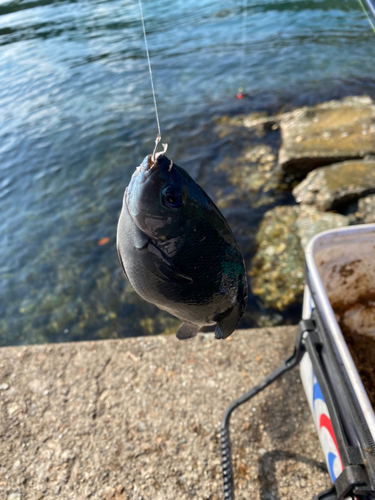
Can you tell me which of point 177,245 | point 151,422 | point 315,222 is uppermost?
point 177,245

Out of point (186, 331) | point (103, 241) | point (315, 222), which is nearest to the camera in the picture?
point (186, 331)

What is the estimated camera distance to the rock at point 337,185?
539 centimetres

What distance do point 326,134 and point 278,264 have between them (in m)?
3.78

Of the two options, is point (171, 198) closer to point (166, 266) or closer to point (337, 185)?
point (166, 266)

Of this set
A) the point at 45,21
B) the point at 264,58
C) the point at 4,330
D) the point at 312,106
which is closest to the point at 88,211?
the point at 4,330

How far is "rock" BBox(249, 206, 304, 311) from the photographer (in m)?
4.73

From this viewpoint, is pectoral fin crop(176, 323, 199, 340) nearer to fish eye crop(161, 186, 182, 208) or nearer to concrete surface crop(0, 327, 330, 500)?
fish eye crop(161, 186, 182, 208)

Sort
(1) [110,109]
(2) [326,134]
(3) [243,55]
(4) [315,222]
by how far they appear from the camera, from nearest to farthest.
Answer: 1. (4) [315,222]
2. (2) [326,134]
3. (1) [110,109]
4. (3) [243,55]

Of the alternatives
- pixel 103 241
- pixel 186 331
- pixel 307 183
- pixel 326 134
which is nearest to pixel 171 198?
pixel 186 331

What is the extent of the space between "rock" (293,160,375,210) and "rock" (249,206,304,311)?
0.44m

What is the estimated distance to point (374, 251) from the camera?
9.59 ft

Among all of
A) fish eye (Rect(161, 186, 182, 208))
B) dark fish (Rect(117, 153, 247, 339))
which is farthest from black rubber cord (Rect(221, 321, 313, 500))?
fish eye (Rect(161, 186, 182, 208))

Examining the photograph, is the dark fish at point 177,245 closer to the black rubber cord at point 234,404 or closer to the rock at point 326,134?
the black rubber cord at point 234,404

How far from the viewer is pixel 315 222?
5.15m
